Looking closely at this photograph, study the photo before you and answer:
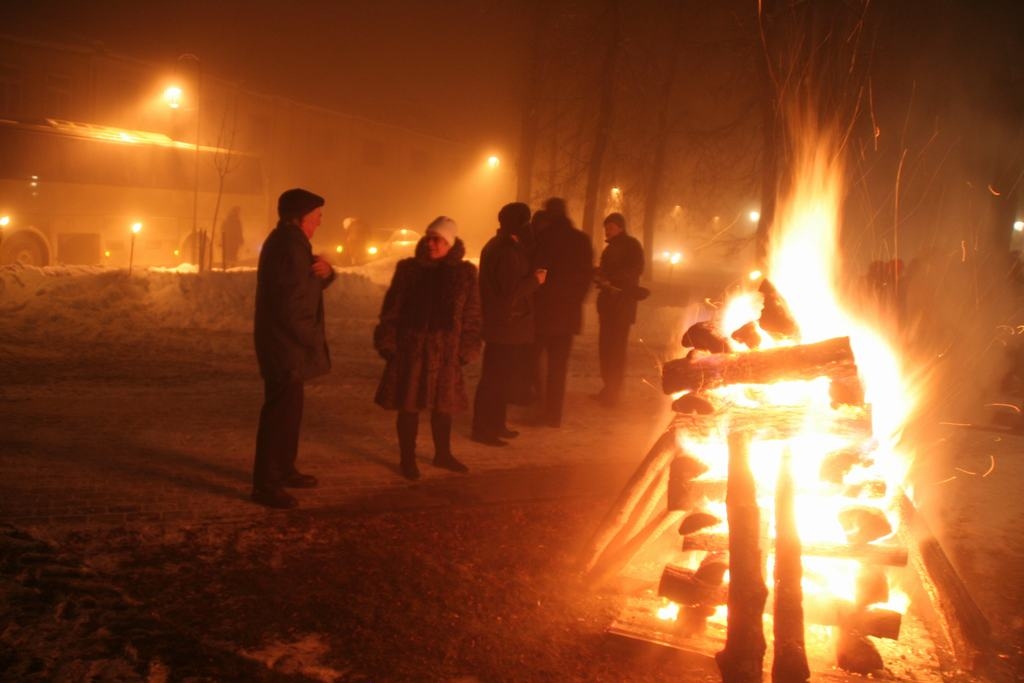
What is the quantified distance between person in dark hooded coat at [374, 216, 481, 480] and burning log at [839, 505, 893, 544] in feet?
9.45

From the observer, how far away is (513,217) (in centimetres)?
789

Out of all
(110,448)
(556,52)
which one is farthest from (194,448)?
(556,52)

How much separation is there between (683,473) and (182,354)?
7853mm

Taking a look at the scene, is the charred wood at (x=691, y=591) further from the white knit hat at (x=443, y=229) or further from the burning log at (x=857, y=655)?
the white knit hat at (x=443, y=229)

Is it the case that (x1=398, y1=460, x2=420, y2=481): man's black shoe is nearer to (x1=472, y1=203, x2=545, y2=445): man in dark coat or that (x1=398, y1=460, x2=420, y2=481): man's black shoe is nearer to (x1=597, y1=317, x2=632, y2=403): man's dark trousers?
(x1=472, y1=203, x2=545, y2=445): man in dark coat

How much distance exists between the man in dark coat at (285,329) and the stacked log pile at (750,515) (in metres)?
2.28

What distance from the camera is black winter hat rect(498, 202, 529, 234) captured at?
25.9 ft

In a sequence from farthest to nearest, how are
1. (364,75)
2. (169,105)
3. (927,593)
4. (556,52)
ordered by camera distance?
(364,75)
(169,105)
(556,52)
(927,593)

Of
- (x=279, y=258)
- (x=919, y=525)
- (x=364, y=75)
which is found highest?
(x=364, y=75)

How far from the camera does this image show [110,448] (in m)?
7.13

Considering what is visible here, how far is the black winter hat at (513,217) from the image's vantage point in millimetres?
7887

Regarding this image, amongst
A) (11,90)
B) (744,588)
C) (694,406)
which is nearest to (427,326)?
(694,406)

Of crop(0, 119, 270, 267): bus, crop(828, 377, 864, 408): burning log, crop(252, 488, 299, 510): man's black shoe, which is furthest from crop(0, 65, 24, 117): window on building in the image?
crop(828, 377, 864, 408): burning log

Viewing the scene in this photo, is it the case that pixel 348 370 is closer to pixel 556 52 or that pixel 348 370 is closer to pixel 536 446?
pixel 536 446
